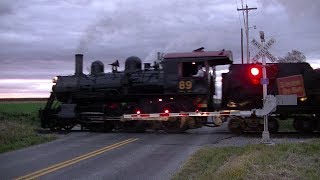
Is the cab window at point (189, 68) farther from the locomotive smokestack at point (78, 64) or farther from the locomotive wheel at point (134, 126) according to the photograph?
the locomotive smokestack at point (78, 64)

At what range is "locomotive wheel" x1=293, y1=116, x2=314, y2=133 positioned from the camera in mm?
20391

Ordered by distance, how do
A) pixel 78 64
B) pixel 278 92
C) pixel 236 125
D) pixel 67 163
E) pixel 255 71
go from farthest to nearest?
pixel 78 64 → pixel 236 125 → pixel 278 92 → pixel 255 71 → pixel 67 163

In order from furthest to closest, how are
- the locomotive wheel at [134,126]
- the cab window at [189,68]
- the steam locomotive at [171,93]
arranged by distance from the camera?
1. the locomotive wheel at [134,126]
2. the cab window at [189,68]
3. the steam locomotive at [171,93]

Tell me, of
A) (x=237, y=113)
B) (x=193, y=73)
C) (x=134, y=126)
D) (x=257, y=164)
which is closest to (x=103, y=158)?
(x=257, y=164)

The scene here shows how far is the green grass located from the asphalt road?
1.66ft

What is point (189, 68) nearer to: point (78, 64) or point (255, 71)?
point (255, 71)

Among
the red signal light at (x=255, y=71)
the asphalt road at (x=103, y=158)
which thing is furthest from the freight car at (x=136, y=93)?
the red signal light at (x=255, y=71)

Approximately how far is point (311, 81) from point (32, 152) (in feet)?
38.9

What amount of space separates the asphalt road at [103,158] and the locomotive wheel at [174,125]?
96.4 inches

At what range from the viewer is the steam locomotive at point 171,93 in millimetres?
20531

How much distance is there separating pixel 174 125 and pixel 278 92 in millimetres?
4894

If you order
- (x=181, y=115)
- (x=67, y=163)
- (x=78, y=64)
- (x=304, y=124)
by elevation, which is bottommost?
(x=67, y=163)

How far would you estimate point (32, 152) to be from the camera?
15.2 meters

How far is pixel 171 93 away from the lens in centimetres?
2216
